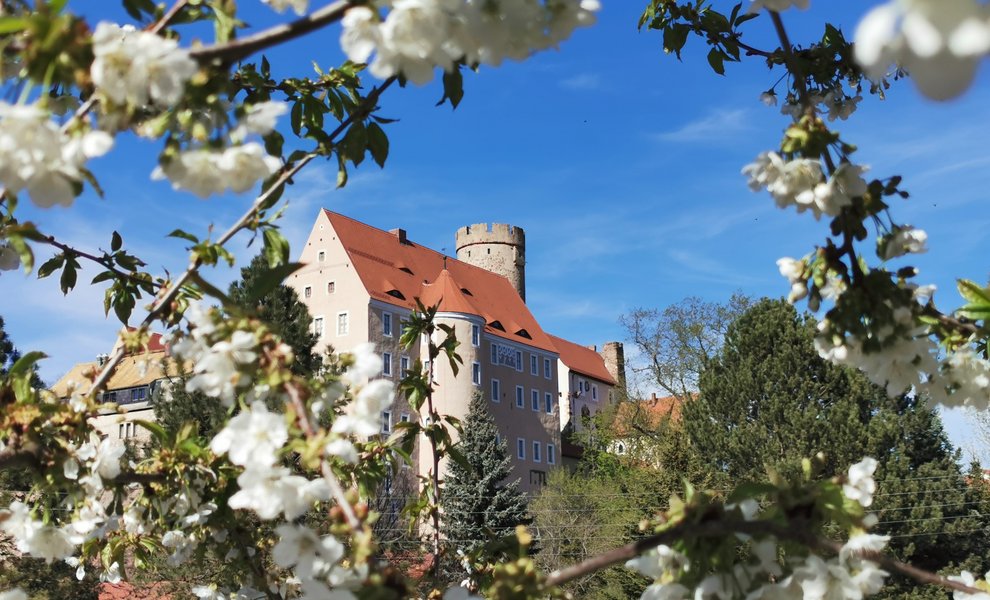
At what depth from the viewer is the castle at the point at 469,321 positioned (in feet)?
127

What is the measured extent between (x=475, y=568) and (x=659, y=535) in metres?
1.39

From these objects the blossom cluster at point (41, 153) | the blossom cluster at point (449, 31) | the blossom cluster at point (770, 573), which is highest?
the blossom cluster at point (449, 31)

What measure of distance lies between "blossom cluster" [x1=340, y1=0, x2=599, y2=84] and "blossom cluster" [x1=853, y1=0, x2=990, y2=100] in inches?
22.8

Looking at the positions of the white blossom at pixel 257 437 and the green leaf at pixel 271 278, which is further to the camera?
the green leaf at pixel 271 278

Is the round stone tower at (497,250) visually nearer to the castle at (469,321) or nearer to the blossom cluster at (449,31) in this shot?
the castle at (469,321)

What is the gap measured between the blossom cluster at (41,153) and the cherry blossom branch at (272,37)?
7.0 inches

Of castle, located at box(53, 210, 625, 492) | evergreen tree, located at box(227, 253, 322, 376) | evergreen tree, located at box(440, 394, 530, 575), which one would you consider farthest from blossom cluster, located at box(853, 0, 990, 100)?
castle, located at box(53, 210, 625, 492)

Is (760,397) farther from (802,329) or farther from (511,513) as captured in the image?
(511,513)

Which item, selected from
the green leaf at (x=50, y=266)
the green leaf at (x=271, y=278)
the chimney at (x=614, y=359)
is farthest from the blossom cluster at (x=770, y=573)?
the chimney at (x=614, y=359)

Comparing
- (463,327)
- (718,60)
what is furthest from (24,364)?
(463,327)

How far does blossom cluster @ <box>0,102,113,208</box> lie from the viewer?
1125mm

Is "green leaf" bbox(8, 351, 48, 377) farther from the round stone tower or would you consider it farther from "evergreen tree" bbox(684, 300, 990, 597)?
the round stone tower

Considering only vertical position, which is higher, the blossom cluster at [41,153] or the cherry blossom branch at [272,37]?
the cherry blossom branch at [272,37]

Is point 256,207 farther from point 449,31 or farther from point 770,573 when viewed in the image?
point 770,573
